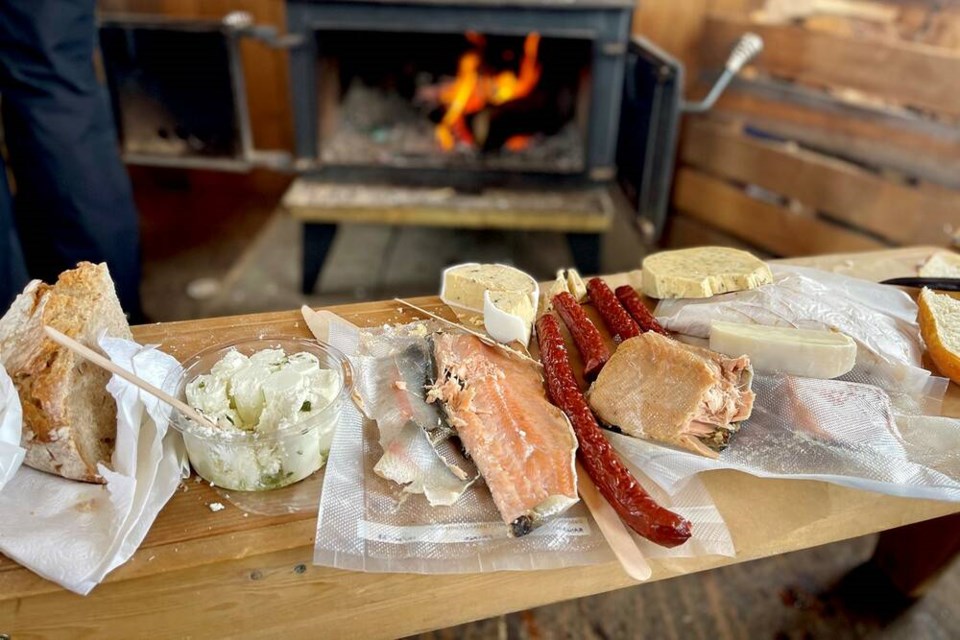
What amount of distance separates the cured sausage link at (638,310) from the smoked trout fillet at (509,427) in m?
0.27

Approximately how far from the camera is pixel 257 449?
995 mm

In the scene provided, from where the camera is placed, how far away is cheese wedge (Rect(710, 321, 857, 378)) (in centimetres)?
120

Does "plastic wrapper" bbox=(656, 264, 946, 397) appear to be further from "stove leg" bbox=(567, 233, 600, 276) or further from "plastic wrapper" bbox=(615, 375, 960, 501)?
"stove leg" bbox=(567, 233, 600, 276)

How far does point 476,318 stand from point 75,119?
1638 mm

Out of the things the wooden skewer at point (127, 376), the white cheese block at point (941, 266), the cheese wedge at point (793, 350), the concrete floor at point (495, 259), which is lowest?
the concrete floor at point (495, 259)

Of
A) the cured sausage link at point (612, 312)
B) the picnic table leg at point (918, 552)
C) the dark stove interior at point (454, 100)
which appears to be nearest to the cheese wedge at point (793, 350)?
the cured sausage link at point (612, 312)

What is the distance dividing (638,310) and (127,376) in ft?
2.96

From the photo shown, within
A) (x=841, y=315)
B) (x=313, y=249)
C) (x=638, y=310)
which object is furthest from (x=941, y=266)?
(x=313, y=249)

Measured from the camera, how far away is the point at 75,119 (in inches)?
88.0

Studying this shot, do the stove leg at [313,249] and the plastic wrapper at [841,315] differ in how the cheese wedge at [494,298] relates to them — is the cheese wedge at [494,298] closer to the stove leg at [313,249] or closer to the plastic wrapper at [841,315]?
the plastic wrapper at [841,315]

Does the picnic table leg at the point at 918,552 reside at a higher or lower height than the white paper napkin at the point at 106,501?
lower

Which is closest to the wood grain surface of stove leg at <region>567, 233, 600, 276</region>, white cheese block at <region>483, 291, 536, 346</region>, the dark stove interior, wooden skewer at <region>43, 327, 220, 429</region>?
the dark stove interior

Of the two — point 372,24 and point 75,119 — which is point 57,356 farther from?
point 372,24

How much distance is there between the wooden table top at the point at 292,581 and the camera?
3.02 ft
